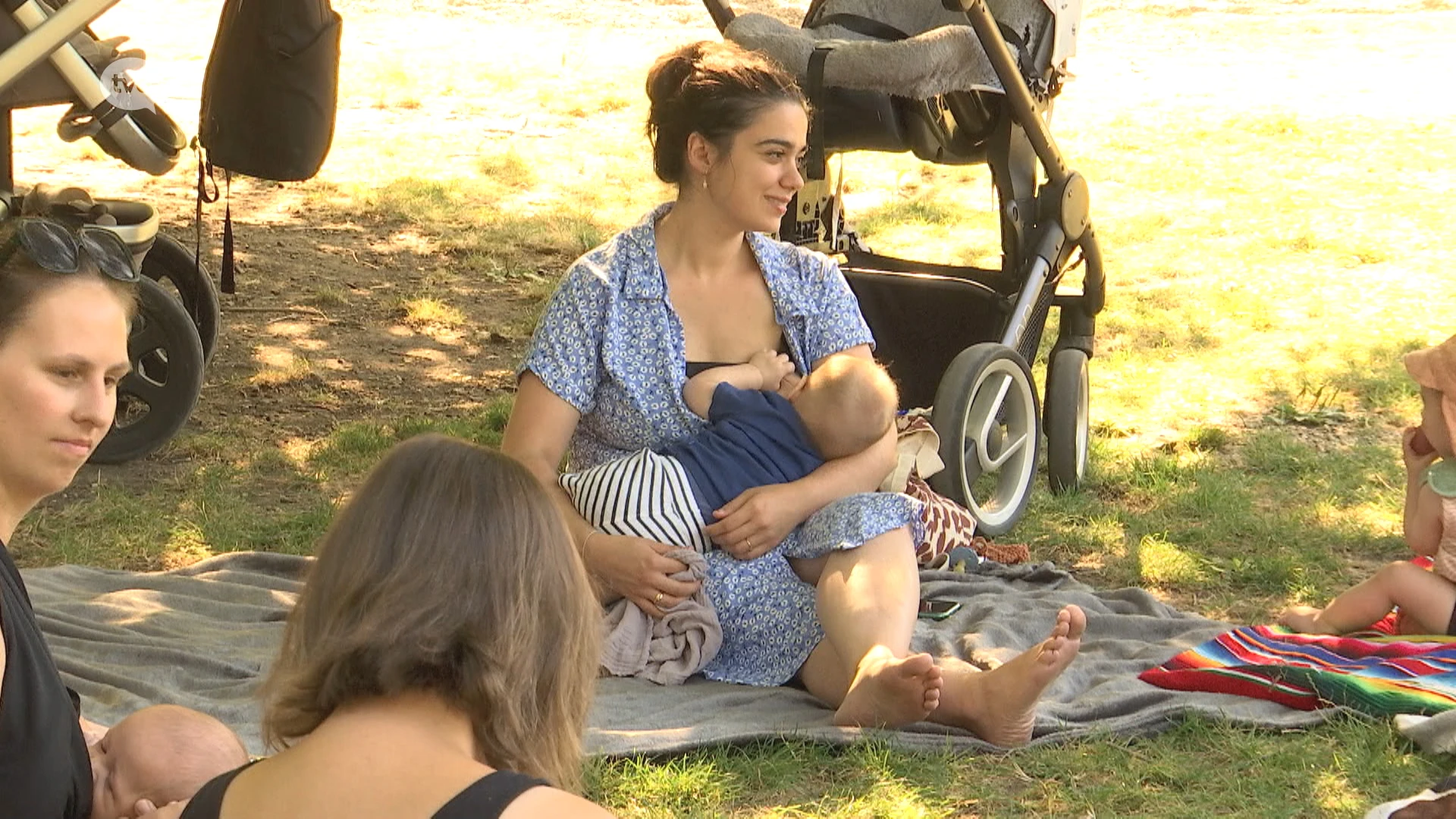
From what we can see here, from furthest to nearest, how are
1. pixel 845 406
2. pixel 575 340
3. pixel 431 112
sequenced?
pixel 431 112 → pixel 575 340 → pixel 845 406

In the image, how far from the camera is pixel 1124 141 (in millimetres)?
9398

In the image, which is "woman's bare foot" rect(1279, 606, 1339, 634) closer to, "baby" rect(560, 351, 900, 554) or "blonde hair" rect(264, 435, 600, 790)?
"baby" rect(560, 351, 900, 554)

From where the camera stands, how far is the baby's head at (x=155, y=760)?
82.8 inches

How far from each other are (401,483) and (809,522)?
5.78 ft

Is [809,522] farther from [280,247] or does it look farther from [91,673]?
[280,247]

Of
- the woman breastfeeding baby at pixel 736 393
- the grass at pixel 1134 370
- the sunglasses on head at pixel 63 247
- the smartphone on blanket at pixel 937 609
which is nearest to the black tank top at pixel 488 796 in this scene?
the sunglasses on head at pixel 63 247

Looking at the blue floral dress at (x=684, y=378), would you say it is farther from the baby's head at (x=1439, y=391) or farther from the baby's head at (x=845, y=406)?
the baby's head at (x=1439, y=391)

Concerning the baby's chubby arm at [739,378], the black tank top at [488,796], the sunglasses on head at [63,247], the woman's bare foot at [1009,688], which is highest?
the sunglasses on head at [63,247]

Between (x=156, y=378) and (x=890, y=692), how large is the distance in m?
2.77

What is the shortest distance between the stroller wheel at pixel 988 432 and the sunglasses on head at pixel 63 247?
234 centimetres

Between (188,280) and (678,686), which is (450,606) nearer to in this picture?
(678,686)

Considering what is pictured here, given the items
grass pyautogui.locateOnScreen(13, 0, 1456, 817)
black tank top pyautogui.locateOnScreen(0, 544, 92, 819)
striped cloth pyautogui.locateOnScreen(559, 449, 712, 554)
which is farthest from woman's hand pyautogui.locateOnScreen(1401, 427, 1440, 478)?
black tank top pyautogui.locateOnScreen(0, 544, 92, 819)

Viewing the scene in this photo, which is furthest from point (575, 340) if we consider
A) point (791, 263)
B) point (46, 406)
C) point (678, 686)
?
point (46, 406)

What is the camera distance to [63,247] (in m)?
1.99
